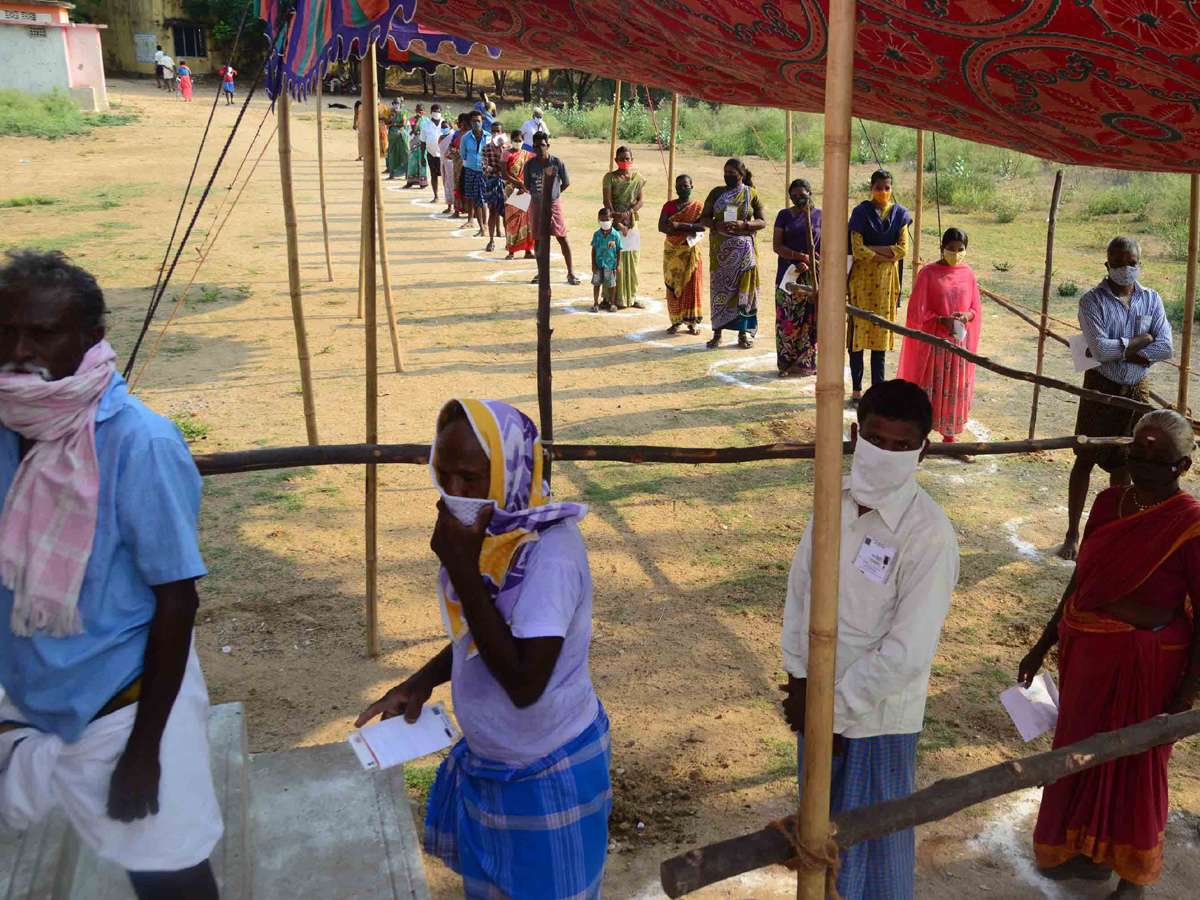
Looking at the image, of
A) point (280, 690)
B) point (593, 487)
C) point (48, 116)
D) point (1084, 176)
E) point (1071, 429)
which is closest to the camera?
point (280, 690)

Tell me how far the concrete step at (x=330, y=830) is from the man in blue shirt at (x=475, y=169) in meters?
13.4

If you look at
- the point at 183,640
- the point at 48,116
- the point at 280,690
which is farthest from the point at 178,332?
the point at 48,116

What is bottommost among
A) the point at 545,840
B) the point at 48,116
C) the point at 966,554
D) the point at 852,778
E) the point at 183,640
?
the point at 966,554

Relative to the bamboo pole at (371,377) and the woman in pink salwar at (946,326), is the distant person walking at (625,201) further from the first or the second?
the bamboo pole at (371,377)

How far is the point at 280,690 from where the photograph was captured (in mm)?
4332

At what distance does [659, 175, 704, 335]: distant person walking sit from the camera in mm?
10000

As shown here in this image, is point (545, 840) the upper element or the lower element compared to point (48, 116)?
lower

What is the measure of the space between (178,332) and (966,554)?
26.3 feet

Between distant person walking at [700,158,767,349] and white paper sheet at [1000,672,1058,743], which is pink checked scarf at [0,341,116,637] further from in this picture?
distant person walking at [700,158,767,349]

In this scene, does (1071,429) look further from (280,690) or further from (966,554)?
(280,690)

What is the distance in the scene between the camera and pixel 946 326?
7078 millimetres

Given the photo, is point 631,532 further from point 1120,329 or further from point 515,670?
point 515,670

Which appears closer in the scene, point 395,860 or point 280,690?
point 395,860

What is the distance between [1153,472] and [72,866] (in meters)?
3.21
